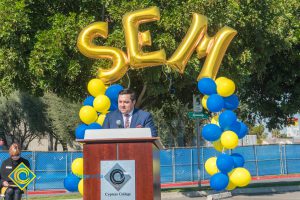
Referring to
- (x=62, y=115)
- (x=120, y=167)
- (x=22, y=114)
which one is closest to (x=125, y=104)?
(x=120, y=167)

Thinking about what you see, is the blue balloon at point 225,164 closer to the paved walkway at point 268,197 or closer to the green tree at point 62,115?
the paved walkway at point 268,197

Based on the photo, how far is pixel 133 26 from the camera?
9414 mm

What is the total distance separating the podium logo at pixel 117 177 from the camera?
17.9 feet

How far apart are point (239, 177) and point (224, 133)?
2.65ft

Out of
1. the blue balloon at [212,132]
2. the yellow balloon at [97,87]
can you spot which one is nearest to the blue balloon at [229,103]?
the blue balloon at [212,132]

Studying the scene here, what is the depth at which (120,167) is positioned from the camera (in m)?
5.46

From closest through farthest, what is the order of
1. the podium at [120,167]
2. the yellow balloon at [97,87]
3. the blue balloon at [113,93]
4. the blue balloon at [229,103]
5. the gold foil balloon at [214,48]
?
the podium at [120,167] → the gold foil balloon at [214,48] → the blue balloon at [113,93] → the blue balloon at [229,103] → the yellow balloon at [97,87]

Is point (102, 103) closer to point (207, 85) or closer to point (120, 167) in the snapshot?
point (207, 85)

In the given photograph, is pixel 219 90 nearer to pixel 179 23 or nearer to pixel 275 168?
pixel 179 23

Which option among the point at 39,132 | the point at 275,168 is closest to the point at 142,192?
the point at 275,168

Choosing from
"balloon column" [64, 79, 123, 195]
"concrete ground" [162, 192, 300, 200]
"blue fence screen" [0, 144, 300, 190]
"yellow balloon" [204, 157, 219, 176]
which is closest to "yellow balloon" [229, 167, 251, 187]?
"yellow balloon" [204, 157, 219, 176]

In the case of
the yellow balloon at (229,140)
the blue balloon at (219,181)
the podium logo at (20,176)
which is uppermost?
the yellow balloon at (229,140)

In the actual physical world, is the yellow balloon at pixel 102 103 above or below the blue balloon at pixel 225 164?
above

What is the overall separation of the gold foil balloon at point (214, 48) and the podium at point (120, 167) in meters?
4.28
